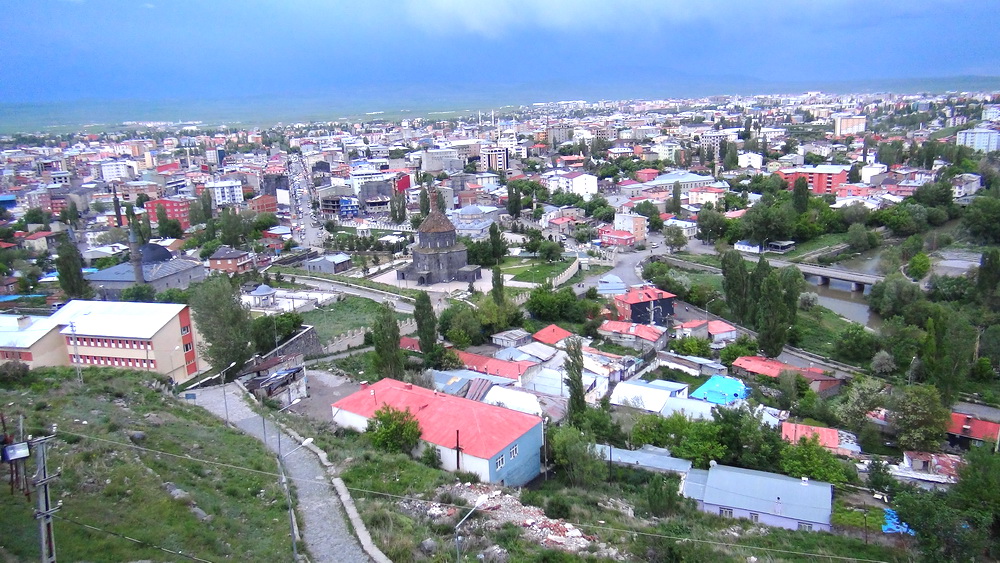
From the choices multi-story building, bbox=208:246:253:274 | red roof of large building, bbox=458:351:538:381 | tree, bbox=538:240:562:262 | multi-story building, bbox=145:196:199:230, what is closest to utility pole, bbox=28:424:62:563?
red roof of large building, bbox=458:351:538:381

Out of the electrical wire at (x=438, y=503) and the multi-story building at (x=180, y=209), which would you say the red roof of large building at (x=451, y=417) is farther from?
the multi-story building at (x=180, y=209)

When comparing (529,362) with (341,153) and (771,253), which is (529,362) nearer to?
(771,253)

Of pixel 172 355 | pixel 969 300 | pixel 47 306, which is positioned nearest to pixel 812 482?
pixel 172 355

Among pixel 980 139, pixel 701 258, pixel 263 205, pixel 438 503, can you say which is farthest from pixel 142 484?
pixel 980 139

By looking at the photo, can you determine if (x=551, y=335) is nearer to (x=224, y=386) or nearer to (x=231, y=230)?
(x=224, y=386)

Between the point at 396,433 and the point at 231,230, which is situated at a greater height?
the point at 231,230

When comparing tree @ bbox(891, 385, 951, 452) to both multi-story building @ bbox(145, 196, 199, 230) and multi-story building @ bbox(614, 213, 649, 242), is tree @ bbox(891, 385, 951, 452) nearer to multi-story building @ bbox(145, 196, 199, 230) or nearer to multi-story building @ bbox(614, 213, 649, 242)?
multi-story building @ bbox(614, 213, 649, 242)

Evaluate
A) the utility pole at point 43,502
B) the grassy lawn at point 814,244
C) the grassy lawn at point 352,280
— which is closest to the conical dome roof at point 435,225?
the grassy lawn at point 352,280
